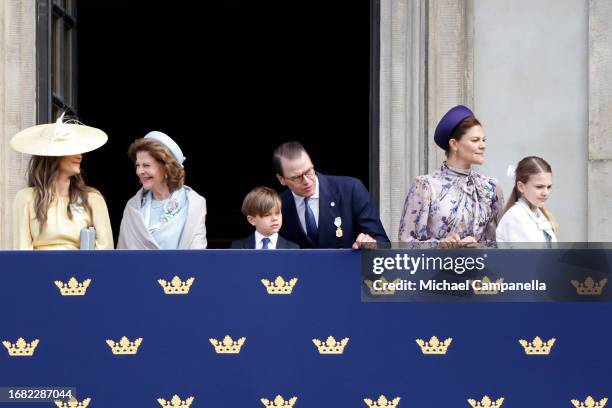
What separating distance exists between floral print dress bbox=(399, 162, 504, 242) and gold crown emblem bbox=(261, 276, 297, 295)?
0.84 metres

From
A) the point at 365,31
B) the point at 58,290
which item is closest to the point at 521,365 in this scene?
the point at 58,290

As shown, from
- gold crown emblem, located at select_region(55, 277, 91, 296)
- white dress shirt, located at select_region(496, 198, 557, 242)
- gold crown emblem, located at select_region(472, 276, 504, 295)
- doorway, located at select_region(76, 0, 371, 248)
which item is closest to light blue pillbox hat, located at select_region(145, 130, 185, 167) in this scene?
gold crown emblem, located at select_region(55, 277, 91, 296)

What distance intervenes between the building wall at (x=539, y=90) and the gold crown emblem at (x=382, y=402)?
11.1ft

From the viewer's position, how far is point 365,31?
18.0 meters

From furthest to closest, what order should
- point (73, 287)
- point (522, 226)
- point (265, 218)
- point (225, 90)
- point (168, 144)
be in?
point (225, 90) < point (168, 144) < point (265, 218) < point (522, 226) < point (73, 287)

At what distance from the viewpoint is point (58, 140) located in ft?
26.8

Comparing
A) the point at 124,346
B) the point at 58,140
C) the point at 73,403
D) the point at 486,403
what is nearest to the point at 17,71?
the point at 58,140

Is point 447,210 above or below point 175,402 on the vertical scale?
above

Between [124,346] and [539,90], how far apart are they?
170 inches

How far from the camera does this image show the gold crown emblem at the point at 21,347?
738 centimetres

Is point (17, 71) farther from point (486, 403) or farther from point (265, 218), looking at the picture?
point (486, 403)

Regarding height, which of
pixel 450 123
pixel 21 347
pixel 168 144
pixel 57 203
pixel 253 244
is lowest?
pixel 21 347

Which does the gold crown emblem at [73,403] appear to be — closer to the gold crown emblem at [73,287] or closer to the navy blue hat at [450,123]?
the gold crown emblem at [73,287]

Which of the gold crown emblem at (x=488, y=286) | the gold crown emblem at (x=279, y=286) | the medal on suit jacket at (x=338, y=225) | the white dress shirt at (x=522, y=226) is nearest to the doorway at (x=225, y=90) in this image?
the medal on suit jacket at (x=338, y=225)
